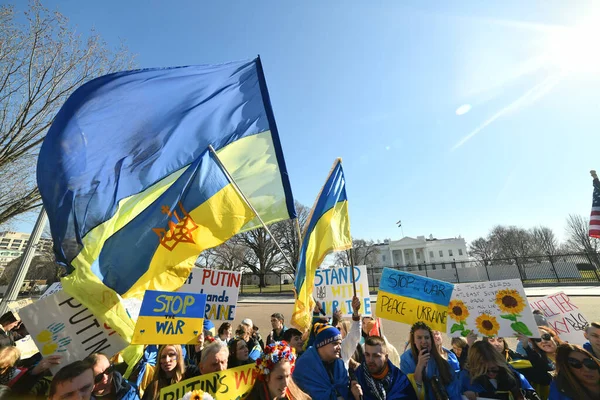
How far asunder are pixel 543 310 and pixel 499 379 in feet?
8.75

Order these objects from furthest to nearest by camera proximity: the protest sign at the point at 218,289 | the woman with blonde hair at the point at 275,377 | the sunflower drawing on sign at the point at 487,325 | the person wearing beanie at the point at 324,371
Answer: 1. the protest sign at the point at 218,289
2. the sunflower drawing on sign at the point at 487,325
3. the person wearing beanie at the point at 324,371
4. the woman with blonde hair at the point at 275,377

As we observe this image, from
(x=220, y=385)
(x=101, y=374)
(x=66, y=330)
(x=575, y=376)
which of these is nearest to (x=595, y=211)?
(x=575, y=376)

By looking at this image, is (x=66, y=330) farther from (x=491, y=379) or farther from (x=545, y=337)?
(x=545, y=337)

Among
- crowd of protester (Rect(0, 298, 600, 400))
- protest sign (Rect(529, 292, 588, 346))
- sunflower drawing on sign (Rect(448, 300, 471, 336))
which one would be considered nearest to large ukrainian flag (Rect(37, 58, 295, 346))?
crowd of protester (Rect(0, 298, 600, 400))

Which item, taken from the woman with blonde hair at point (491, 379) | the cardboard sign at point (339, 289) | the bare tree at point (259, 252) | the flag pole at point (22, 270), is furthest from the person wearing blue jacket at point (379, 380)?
the bare tree at point (259, 252)

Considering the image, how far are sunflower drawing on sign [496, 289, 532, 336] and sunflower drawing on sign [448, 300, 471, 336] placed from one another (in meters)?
0.49

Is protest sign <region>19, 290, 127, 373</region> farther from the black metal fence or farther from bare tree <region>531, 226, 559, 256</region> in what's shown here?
bare tree <region>531, 226, 559, 256</region>

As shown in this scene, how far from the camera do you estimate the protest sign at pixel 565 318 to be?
430 centimetres

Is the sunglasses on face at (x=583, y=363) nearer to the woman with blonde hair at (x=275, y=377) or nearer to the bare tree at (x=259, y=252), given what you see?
the woman with blonde hair at (x=275, y=377)

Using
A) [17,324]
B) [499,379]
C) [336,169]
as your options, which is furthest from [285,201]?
[17,324]

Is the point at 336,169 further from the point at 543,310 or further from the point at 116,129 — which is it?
the point at 543,310

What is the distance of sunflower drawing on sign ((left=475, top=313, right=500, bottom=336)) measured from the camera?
418 cm

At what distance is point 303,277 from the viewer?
4043 mm

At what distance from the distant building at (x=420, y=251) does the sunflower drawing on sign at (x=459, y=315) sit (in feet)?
251
